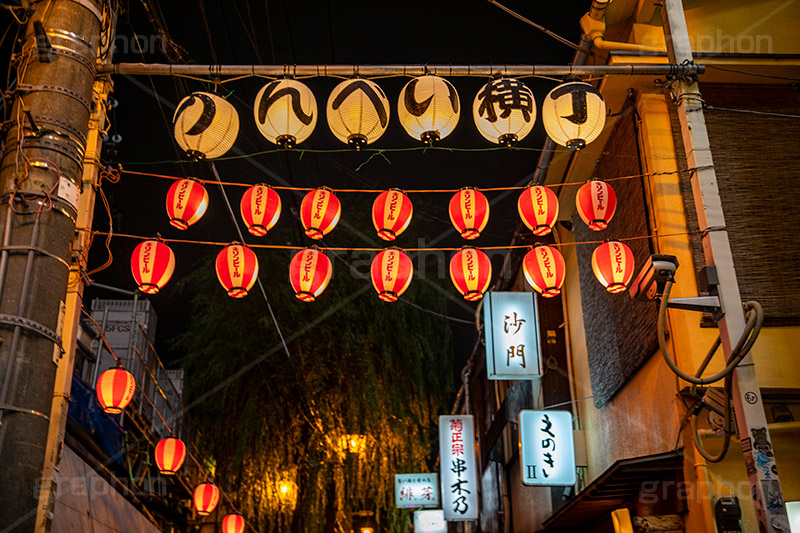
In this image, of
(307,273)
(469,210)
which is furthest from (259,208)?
(469,210)

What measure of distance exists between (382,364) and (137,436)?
7.31 meters

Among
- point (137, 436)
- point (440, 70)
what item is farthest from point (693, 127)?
point (137, 436)

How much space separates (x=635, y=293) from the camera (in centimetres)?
801

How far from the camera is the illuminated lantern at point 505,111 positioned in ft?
26.7

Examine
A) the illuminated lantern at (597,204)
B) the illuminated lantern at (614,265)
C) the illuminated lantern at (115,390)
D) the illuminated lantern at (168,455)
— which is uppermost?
the illuminated lantern at (597,204)

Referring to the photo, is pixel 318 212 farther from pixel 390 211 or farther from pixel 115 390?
pixel 115 390

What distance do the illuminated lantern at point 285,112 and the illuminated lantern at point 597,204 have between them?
406 centimetres

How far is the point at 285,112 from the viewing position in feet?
26.5

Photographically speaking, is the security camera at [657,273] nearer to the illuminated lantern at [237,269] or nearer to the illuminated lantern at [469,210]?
the illuminated lantern at [469,210]

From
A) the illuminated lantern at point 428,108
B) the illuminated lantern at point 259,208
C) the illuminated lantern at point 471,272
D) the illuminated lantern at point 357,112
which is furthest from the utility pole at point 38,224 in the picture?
the illuminated lantern at point 471,272

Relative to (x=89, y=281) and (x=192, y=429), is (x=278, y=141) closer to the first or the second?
(x=89, y=281)

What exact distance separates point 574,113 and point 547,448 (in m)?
6.95

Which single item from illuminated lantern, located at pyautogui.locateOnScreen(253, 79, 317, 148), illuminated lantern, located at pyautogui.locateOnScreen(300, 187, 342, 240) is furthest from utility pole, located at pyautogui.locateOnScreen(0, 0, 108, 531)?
illuminated lantern, located at pyautogui.locateOnScreen(300, 187, 342, 240)

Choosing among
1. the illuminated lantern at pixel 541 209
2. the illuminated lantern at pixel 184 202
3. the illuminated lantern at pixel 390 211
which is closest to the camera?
the illuminated lantern at pixel 184 202
